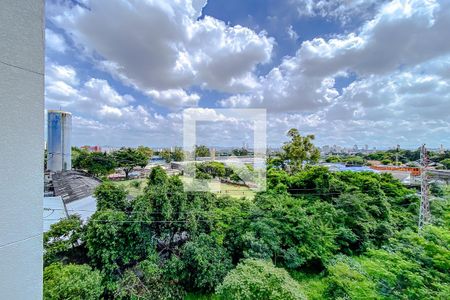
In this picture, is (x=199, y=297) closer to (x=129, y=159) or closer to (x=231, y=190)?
(x=231, y=190)

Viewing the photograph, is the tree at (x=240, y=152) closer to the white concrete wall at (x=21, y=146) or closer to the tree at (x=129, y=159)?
the tree at (x=129, y=159)

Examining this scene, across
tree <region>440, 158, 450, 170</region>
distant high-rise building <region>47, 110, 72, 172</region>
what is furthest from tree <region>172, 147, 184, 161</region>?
tree <region>440, 158, 450, 170</region>

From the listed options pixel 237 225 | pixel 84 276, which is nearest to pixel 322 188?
pixel 237 225

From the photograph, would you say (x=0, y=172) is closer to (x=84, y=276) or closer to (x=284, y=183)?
(x=84, y=276)

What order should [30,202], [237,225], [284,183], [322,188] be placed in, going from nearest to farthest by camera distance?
[30,202] → [237,225] → [322,188] → [284,183]

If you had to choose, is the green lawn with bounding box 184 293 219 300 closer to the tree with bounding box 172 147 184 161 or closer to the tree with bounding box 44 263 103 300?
the tree with bounding box 44 263 103 300

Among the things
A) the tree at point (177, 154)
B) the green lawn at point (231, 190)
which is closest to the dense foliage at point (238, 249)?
the green lawn at point (231, 190)
